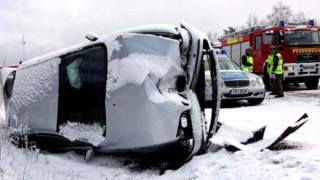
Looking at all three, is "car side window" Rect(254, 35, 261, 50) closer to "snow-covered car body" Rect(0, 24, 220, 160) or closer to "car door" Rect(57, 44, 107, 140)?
"snow-covered car body" Rect(0, 24, 220, 160)

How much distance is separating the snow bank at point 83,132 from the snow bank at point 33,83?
0.55 m

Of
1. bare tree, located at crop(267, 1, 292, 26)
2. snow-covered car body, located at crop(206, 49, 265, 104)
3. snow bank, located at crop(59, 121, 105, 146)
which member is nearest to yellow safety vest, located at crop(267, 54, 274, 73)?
snow-covered car body, located at crop(206, 49, 265, 104)

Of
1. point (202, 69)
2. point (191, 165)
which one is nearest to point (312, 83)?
point (202, 69)

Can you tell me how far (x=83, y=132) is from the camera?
4.69m

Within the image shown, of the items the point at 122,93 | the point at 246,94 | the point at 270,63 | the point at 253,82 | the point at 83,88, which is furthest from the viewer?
the point at 270,63

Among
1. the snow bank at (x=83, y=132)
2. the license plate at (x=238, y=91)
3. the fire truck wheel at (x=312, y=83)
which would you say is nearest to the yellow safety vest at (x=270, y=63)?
the license plate at (x=238, y=91)

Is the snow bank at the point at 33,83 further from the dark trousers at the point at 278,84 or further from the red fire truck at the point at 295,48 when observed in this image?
the red fire truck at the point at 295,48

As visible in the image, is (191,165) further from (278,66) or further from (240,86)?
(278,66)

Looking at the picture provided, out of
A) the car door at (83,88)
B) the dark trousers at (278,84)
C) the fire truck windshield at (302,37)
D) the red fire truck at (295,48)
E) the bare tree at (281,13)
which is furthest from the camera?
the bare tree at (281,13)

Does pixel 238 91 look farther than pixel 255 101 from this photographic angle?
No

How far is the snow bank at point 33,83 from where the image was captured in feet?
16.3

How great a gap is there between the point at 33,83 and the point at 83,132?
110cm

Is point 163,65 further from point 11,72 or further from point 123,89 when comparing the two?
point 11,72

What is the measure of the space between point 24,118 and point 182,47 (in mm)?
2398
